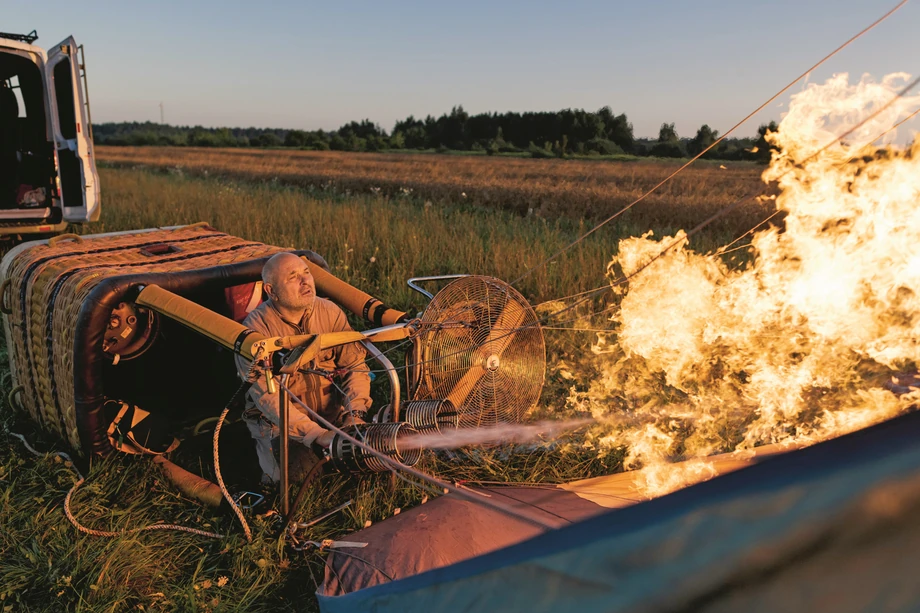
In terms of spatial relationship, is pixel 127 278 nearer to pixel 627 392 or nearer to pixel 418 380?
pixel 418 380

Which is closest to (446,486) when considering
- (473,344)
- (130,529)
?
(473,344)

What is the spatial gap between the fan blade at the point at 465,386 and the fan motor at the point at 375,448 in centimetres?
62

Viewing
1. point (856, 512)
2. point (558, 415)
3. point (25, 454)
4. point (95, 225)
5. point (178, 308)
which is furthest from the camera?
point (95, 225)

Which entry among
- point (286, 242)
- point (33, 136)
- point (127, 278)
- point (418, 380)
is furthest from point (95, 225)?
point (418, 380)

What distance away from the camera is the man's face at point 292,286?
12.0 feet

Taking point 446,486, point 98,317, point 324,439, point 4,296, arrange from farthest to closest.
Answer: point 4,296 → point 98,317 → point 324,439 → point 446,486

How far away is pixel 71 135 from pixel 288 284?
6.62 m

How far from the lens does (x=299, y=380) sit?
3844 mm

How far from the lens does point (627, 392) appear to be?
5184mm

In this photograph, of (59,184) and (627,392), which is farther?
(59,184)

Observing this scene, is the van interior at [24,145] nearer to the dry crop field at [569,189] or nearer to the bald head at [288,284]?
the bald head at [288,284]

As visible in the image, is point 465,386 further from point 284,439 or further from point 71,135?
point 71,135

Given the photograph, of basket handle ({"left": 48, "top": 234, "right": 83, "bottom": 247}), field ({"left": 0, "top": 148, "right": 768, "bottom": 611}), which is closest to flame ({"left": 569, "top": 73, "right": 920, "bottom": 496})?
field ({"left": 0, "top": 148, "right": 768, "bottom": 611})

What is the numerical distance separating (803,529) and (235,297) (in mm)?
4491
